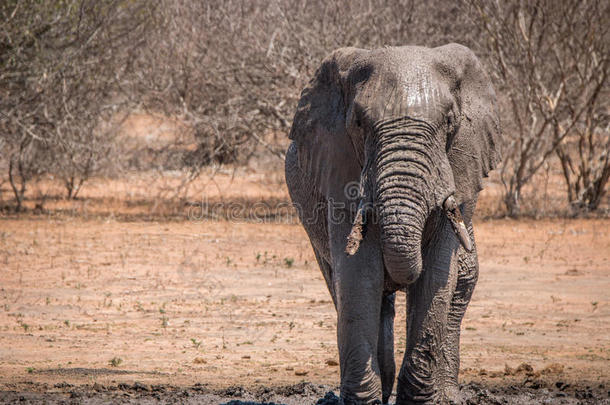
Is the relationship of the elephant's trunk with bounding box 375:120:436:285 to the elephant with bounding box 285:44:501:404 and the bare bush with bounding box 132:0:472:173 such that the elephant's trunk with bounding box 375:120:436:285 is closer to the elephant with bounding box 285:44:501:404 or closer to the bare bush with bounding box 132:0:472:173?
the elephant with bounding box 285:44:501:404

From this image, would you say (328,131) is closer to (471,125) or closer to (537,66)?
(471,125)

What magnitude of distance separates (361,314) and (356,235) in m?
0.57

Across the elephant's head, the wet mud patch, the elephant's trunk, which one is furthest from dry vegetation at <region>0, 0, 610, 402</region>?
the elephant's trunk

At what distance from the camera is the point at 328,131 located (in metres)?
4.76

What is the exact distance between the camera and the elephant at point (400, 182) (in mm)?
4016

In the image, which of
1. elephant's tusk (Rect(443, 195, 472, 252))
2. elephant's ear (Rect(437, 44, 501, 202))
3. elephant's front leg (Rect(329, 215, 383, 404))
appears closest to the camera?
elephant's tusk (Rect(443, 195, 472, 252))

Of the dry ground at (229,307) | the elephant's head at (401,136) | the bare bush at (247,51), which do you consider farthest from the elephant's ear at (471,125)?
the bare bush at (247,51)

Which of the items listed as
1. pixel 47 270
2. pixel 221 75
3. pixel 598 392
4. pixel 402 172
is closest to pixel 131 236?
pixel 47 270

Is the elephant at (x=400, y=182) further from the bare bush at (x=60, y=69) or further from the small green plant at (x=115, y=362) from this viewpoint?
the bare bush at (x=60, y=69)

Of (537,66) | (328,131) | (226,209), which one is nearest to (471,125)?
(328,131)

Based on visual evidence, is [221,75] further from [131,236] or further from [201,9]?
[131,236]

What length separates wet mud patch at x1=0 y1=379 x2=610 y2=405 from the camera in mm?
5625

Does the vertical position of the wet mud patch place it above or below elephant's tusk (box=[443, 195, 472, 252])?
below

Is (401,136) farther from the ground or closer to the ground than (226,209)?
farther from the ground
